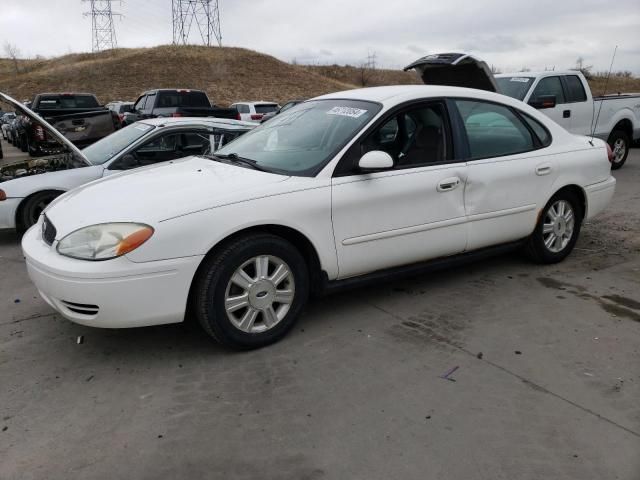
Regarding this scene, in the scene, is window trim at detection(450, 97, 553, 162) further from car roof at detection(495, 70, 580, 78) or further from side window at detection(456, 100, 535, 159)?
car roof at detection(495, 70, 580, 78)

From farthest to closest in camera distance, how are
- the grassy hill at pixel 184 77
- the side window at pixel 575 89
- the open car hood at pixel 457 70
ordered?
the grassy hill at pixel 184 77, the side window at pixel 575 89, the open car hood at pixel 457 70

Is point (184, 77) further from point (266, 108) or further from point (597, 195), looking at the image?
point (597, 195)

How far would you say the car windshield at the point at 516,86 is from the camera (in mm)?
9109

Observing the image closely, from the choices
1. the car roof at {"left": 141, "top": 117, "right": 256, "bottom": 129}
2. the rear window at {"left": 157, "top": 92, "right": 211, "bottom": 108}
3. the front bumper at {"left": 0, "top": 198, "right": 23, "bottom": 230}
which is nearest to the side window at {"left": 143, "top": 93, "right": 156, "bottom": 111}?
the rear window at {"left": 157, "top": 92, "right": 211, "bottom": 108}

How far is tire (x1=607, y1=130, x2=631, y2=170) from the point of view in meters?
10.5

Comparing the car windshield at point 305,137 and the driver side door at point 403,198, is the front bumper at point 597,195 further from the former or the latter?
the car windshield at point 305,137

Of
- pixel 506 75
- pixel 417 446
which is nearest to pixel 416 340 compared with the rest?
pixel 417 446

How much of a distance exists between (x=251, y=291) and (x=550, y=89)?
26.5ft

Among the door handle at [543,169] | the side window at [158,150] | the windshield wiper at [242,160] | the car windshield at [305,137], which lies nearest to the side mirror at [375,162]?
the car windshield at [305,137]

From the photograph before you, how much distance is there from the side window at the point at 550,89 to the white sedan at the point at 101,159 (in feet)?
16.9

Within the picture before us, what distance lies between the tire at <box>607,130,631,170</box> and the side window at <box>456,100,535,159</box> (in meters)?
7.16

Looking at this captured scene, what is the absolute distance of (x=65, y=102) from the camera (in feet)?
57.1

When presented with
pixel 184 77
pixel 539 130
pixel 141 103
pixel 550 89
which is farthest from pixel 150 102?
pixel 184 77

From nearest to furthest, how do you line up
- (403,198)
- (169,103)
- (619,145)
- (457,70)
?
(403,198), (457,70), (619,145), (169,103)
